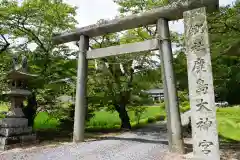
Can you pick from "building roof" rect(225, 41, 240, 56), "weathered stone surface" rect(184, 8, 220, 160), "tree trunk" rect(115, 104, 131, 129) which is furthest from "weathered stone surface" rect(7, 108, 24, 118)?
"building roof" rect(225, 41, 240, 56)

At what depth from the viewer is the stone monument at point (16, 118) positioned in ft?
27.5

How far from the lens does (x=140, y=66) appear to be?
12.1 m

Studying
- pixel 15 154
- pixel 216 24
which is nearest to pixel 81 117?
pixel 15 154

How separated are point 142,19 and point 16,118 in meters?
5.89

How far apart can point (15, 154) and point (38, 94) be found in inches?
137

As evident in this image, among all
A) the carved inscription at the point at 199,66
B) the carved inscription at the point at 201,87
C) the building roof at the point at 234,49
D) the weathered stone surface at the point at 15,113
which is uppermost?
the building roof at the point at 234,49

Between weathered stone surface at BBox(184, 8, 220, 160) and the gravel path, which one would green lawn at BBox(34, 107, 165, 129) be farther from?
weathered stone surface at BBox(184, 8, 220, 160)

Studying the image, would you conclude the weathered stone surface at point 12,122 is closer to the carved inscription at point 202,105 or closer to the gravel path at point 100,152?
the gravel path at point 100,152

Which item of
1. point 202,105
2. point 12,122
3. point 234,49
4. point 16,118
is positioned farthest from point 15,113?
point 234,49

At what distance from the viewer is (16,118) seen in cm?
884

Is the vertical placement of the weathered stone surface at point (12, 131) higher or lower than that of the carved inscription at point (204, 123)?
lower

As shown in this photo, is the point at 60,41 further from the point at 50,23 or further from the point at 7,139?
the point at 7,139

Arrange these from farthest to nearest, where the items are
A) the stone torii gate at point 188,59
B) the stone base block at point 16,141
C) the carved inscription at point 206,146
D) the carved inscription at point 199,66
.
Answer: the stone base block at point 16,141, the carved inscription at point 199,66, the stone torii gate at point 188,59, the carved inscription at point 206,146

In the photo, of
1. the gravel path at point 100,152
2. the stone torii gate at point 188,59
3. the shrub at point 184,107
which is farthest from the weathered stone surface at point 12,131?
the shrub at point 184,107
